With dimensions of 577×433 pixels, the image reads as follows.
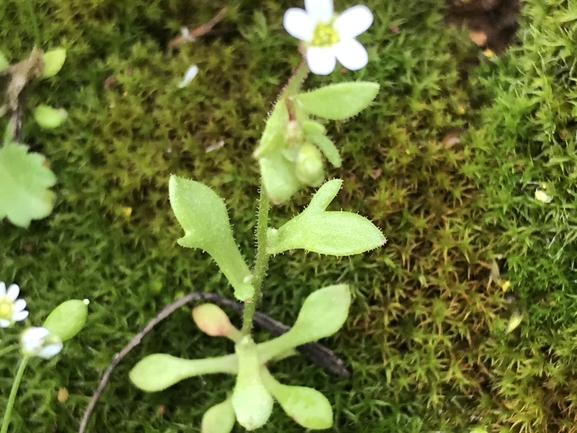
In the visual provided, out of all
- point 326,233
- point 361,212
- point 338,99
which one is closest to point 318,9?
Answer: point 338,99

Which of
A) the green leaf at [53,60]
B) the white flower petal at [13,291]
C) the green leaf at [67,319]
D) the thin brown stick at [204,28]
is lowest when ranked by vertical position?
the green leaf at [67,319]

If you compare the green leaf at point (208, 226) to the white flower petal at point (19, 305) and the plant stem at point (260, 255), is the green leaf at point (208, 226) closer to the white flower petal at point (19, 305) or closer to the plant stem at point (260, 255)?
the plant stem at point (260, 255)

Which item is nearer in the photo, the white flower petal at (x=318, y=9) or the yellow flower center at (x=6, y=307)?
the white flower petal at (x=318, y=9)

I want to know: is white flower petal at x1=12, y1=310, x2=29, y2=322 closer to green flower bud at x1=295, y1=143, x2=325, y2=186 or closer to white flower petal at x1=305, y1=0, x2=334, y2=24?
green flower bud at x1=295, y1=143, x2=325, y2=186

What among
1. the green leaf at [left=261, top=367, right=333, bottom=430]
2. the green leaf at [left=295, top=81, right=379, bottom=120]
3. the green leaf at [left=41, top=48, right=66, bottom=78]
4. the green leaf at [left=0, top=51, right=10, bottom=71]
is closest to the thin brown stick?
the green leaf at [left=41, top=48, right=66, bottom=78]

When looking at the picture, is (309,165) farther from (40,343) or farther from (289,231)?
(40,343)

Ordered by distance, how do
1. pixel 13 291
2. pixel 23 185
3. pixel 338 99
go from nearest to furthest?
pixel 338 99
pixel 13 291
pixel 23 185

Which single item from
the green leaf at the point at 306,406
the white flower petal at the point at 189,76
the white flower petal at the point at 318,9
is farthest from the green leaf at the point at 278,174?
the white flower petal at the point at 189,76
